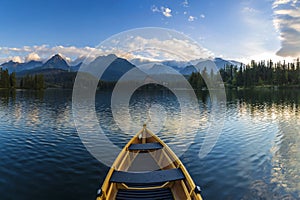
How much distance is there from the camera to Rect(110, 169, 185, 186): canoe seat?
9555 millimetres

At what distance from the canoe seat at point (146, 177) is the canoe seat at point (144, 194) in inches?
16.5

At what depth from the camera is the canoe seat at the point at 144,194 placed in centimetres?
912

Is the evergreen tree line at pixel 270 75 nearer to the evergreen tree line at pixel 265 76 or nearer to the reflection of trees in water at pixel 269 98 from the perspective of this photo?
the evergreen tree line at pixel 265 76

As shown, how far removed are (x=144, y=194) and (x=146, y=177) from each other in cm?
81

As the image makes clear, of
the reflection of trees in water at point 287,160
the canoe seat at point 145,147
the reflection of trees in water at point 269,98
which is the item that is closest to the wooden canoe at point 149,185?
the canoe seat at point 145,147

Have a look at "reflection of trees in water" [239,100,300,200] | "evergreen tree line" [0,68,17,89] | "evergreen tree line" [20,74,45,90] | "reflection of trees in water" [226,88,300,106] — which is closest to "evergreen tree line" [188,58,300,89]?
"reflection of trees in water" [226,88,300,106]

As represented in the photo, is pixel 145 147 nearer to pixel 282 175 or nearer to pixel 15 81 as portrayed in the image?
pixel 282 175

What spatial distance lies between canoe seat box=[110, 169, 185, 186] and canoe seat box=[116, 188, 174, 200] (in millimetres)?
419

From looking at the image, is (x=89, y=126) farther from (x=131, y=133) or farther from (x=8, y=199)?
(x=8, y=199)

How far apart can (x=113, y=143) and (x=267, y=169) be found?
14.0 meters

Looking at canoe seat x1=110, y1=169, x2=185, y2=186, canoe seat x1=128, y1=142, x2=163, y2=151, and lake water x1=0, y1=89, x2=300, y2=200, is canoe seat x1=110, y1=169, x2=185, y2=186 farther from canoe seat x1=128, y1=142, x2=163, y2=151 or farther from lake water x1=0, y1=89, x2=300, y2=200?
canoe seat x1=128, y1=142, x2=163, y2=151

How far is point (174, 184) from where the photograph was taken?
33.2ft

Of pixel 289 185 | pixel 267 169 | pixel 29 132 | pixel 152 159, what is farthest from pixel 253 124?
pixel 29 132

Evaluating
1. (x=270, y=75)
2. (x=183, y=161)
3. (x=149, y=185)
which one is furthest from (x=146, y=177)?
(x=270, y=75)
